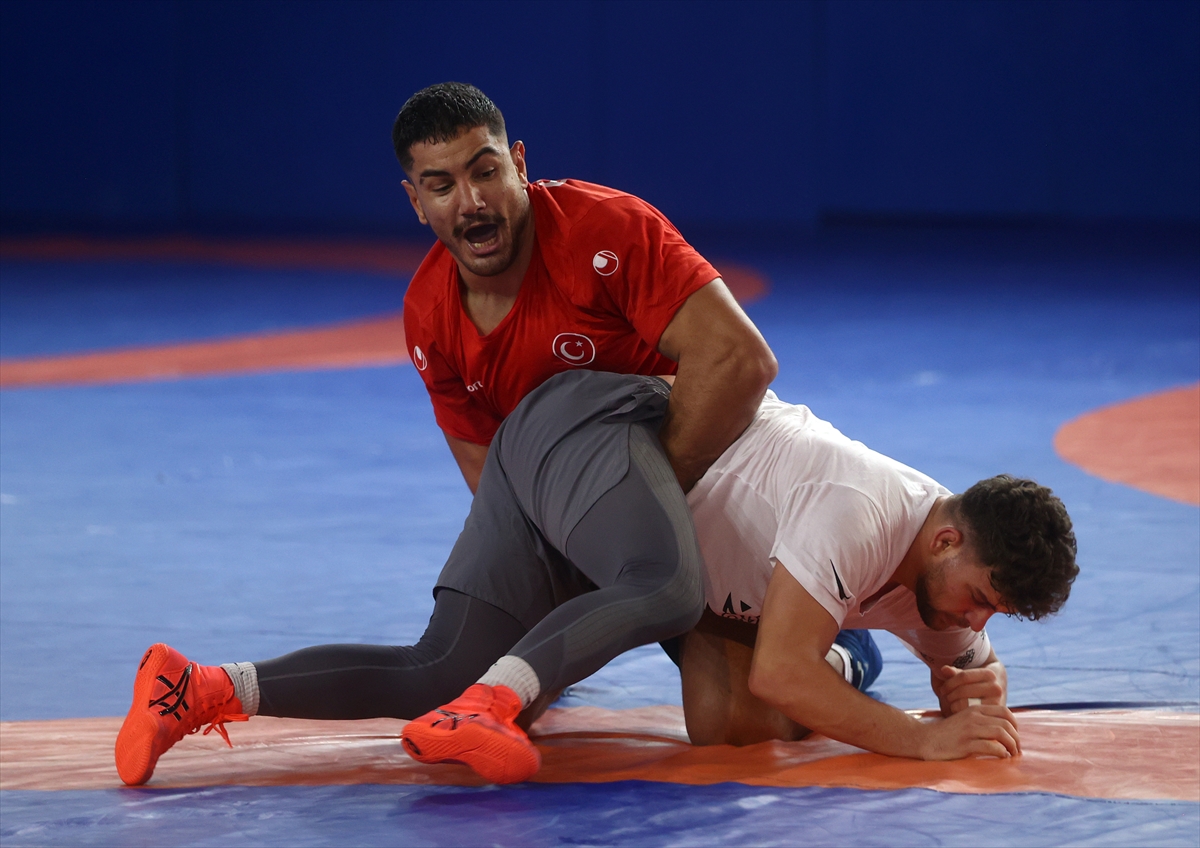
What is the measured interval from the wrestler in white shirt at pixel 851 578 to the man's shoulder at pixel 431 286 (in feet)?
2.56

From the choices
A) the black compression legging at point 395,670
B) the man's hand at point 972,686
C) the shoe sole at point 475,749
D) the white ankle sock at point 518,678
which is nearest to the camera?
the shoe sole at point 475,749

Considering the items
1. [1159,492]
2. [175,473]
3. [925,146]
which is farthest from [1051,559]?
[925,146]

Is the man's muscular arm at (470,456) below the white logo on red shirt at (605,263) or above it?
below

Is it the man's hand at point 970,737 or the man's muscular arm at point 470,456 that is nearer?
the man's hand at point 970,737

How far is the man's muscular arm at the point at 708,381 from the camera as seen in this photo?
3111mm

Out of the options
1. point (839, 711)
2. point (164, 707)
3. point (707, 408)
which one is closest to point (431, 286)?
point (707, 408)

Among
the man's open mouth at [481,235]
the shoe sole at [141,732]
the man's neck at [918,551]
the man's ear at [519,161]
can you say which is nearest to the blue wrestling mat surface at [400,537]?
the shoe sole at [141,732]

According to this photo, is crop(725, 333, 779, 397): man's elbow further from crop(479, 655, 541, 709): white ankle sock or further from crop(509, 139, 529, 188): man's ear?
crop(479, 655, 541, 709): white ankle sock

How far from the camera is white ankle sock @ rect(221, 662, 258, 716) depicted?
9.25 feet

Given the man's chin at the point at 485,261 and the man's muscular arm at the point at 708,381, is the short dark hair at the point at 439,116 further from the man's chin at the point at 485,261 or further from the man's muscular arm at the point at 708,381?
the man's muscular arm at the point at 708,381

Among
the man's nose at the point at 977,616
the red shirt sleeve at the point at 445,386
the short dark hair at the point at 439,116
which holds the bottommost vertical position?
the man's nose at the point at 977,616

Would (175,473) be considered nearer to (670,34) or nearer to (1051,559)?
(1051,559)

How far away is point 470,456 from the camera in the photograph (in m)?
3.62

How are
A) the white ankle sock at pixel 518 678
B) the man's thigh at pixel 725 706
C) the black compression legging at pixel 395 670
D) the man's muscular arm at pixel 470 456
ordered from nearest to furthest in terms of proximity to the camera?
1. the white ankle sock at pixel 518 678
2. the black compression legging at pixel 395 670
3. the man's thigh at pixel 725 706
4. the man's muscular arm at pixel 470 456
